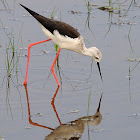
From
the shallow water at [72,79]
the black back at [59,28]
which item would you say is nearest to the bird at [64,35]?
the black back at [59,28]

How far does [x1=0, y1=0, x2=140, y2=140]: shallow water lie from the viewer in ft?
18.2

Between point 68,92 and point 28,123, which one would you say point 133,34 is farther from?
point 28,123

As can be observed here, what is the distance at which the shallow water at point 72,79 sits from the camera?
18.2 feet

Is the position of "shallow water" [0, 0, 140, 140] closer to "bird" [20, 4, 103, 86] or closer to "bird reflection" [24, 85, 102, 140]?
"bird reflection" [24, 85, 102, 140]

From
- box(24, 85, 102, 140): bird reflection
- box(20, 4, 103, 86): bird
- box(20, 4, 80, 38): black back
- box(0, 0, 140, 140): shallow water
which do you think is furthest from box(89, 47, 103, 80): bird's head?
box(24, 85, 102, 140): bird reflection

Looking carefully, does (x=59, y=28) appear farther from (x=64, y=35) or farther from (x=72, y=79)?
(x=72, y=79)

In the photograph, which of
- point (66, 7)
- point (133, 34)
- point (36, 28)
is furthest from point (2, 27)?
point (133, 34)

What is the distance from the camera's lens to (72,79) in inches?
276

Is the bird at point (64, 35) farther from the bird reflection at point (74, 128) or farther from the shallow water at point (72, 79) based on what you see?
the bird reflection at point (74, 128)

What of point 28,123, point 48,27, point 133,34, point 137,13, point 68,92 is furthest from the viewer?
point 137,13

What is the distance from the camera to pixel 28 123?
5.57 meters

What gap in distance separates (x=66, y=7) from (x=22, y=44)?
2.14m

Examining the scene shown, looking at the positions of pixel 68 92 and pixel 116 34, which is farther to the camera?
pixel 116 34

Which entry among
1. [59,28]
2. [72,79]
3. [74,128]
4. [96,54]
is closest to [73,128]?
[74,128]
